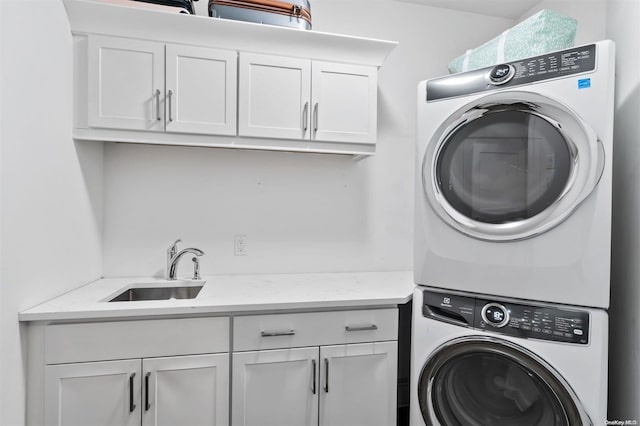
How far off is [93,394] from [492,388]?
1.58 m

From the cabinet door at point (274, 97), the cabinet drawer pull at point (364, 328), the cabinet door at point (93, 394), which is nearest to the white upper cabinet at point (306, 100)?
the cabinet door at point (274, 97)

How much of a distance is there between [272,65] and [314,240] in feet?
3.43

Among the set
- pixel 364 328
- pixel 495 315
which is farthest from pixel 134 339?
pixel 495 315

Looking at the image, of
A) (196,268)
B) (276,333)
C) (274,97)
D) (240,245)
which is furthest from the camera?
(240,245)

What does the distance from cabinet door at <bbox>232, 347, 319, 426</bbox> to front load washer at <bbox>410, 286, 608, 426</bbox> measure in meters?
0.46

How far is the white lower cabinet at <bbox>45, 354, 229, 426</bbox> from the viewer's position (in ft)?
4.60

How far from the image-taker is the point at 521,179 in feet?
4.60

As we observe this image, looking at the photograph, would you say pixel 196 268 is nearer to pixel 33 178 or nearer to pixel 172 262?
pixel 172 262

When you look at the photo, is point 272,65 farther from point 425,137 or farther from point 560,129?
point 560,129

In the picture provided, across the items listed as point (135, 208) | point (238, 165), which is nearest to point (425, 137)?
point (238, 165)

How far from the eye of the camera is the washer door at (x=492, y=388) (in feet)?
4.38

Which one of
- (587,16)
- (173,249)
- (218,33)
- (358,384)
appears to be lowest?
(358,384)

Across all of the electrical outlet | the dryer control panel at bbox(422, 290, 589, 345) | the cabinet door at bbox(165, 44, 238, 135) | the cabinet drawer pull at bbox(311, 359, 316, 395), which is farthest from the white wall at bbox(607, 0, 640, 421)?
the electrical outlet

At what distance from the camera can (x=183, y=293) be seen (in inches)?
78.6
